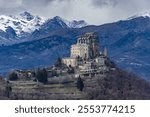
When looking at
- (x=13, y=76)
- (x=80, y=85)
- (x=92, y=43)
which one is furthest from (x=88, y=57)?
(x=13, y=76)

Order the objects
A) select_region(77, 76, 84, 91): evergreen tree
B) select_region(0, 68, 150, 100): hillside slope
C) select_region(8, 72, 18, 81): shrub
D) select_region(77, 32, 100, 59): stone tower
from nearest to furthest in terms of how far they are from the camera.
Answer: select_region(0, 68, 150, 100): hillside slope → select_region(77, 76, 84, 91): evergreen tree → select_region(8, 72, 18, 81): shrub → select_region(77, 32, 100, 59): stone tower

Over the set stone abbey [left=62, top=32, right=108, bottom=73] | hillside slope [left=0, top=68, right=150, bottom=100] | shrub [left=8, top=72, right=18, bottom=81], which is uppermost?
stone abbey [left=62, top=32, right=108, bottom=73]

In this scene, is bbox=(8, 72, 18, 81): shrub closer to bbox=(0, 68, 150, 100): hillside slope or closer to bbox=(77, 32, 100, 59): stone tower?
bbox=(0, 68, 150, 100): hillside slope

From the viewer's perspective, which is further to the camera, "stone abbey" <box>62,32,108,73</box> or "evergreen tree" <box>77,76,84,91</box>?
"stone abbey" <box>62,32,108,73</box>

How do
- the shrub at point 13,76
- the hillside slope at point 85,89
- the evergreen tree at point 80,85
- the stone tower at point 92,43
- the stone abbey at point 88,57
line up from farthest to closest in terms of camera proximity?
the stone tower at point 92,43 → the stone abbey at point 88,57 → the shrub at point 13,76 → the evergreen tree at point 80,85 → the hillside slope at point 85,89

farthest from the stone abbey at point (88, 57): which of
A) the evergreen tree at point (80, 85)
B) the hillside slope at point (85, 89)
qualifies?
the evergreen tree at point (80, 85)

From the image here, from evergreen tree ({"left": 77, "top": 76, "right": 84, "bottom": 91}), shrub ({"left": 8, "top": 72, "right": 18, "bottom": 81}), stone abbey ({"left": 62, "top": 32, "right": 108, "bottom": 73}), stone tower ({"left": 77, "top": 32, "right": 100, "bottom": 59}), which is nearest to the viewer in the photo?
evergreen tree ({"left": 77, "top": 76, "right": 84, "bottom": 91})

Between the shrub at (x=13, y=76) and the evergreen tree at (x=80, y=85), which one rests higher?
the shrub at (x=13, y=76)

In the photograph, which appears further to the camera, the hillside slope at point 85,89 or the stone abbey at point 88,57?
the stone abbey at point 88,57

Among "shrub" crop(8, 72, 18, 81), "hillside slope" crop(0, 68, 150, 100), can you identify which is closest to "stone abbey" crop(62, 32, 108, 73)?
"hillside slope" crop(0, 68, 150, 100)

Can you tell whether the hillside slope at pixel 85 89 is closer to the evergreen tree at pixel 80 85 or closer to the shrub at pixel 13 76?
the evergreen tree at pixel 80 85

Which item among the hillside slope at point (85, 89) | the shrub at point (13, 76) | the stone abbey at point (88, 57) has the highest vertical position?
the stone abbey at point (88, 57)

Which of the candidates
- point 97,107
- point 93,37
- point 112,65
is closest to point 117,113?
point 97,107

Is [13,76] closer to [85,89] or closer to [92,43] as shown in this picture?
[85,89]
